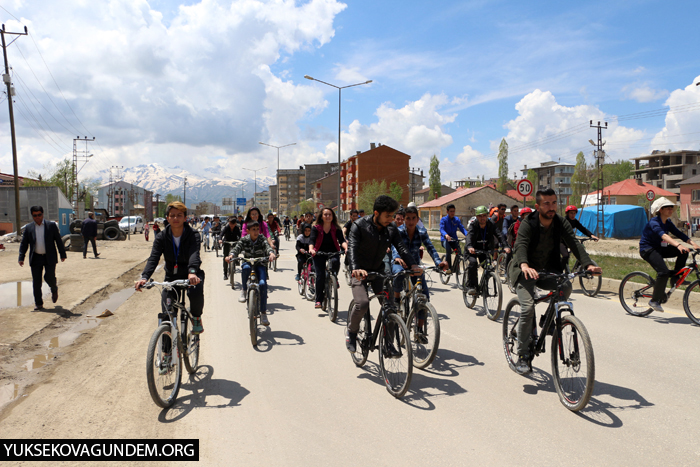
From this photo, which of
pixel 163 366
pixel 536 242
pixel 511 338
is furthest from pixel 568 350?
pixel 163 366

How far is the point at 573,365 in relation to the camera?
4.06 m

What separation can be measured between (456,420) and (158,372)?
8.50 feet

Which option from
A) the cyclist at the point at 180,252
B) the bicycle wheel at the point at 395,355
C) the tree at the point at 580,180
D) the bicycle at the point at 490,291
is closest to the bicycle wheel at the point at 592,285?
the bicycle at the point at 490,291

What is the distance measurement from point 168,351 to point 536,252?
3.68 meters

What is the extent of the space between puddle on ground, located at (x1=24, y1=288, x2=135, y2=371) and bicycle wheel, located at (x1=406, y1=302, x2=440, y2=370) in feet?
15.2

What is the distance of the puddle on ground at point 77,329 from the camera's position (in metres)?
6.15

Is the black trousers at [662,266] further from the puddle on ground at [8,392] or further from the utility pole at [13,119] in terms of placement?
the utility pole at [13,119]

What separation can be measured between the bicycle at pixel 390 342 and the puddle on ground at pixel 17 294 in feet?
27.9

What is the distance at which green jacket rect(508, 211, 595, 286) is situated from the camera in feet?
15.1

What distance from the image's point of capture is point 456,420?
Answer: 3859 mm

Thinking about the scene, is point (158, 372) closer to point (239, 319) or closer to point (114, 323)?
point (239, 319)

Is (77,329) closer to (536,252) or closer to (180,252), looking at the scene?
(180,252)

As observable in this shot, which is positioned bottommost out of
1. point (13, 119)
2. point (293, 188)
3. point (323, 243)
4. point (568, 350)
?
point (568, 350)

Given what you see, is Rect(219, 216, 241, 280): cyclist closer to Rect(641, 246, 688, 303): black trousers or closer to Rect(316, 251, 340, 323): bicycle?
Rect(316, 251, 340, 323): bicycle
